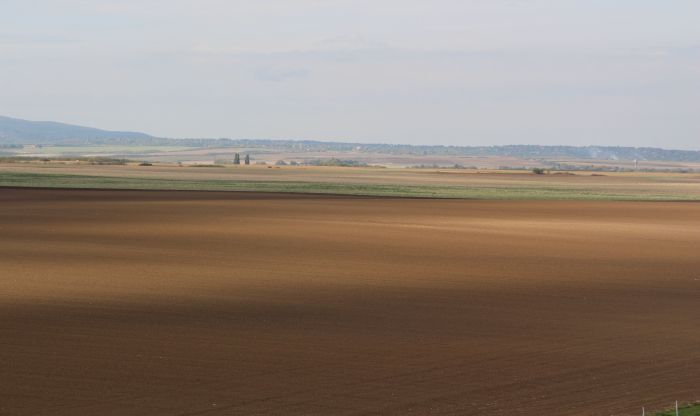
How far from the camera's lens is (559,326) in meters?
22.7

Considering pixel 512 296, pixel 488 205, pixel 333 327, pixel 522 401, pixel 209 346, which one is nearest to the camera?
pixel 522 401

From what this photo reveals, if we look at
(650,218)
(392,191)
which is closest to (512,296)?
(650,218)

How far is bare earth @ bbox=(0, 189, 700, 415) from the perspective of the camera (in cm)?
→ 1641

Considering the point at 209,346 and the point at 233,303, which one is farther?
the point at 233,303

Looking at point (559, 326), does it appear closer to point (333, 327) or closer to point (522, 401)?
point (333, 327)

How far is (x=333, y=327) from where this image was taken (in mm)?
22094

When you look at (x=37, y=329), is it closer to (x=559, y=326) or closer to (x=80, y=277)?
(x=80, y=277)

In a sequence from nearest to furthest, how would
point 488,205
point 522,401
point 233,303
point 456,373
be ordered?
point 522,401 → point 456,373 → point 233,303 → point 488,205

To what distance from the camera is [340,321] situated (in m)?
22.8

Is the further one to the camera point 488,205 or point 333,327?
point 488,205

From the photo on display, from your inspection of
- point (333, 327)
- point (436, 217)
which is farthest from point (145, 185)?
point (333, 327)

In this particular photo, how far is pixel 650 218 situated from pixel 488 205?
12.4 meters

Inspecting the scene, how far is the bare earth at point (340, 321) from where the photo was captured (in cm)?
1641

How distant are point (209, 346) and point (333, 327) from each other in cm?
308
